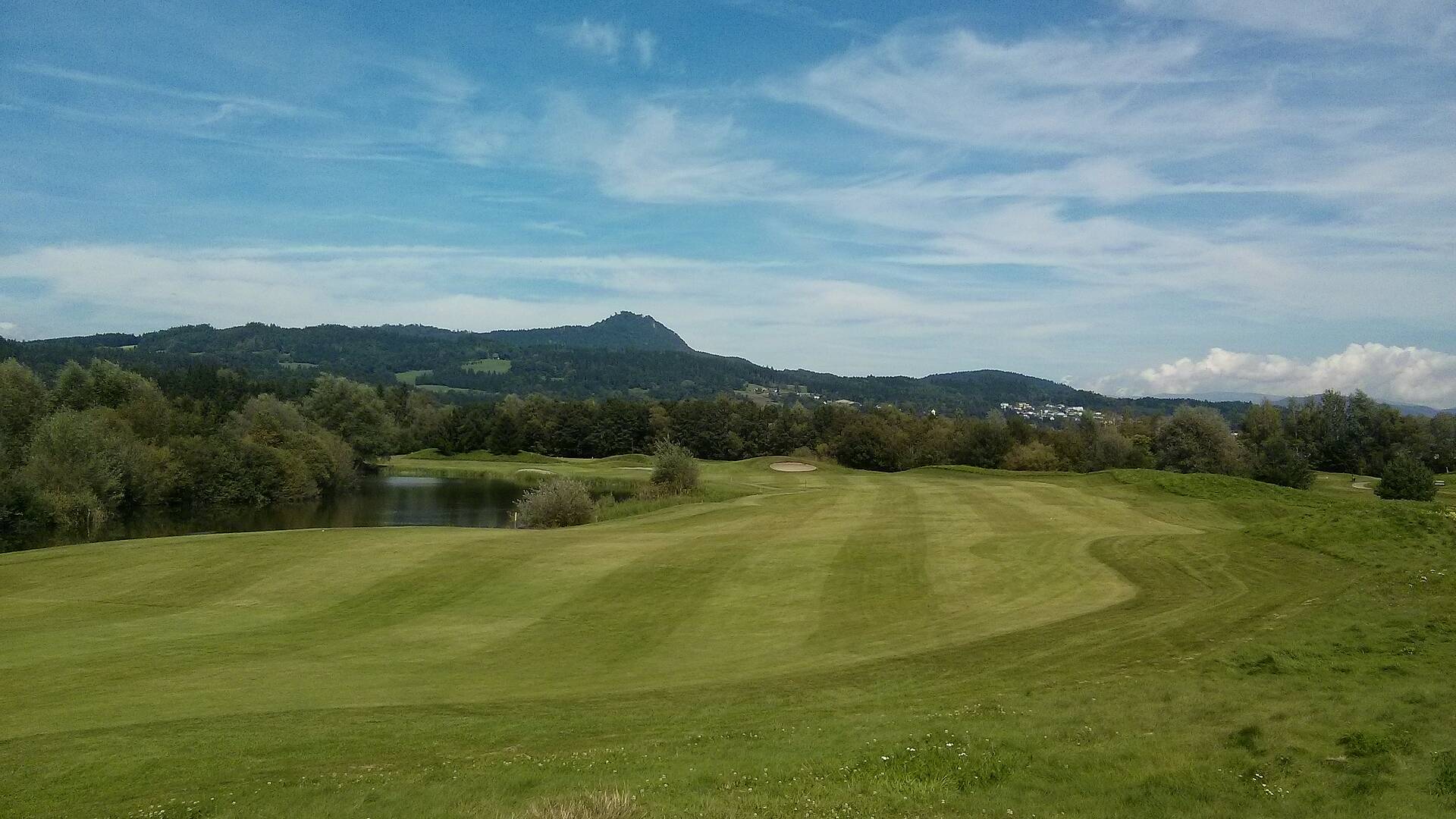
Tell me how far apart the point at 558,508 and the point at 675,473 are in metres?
16.8

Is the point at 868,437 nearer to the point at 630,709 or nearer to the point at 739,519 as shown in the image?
the point at 739,519

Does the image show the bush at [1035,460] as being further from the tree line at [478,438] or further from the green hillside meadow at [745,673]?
the green hillside meadow at [745,673]

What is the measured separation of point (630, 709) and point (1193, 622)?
1150 cm

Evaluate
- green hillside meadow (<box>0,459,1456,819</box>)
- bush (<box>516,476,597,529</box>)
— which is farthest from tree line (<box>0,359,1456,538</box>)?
green hillside meadow (<box>0,459,1456,819</box>)

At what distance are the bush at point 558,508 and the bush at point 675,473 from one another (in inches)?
540

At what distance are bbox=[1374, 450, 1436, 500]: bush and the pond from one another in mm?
53989

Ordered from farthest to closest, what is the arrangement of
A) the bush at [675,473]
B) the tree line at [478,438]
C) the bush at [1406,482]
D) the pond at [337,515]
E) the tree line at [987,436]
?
the tree line at [987,436], the bush at [675,473], the tree line at [478,438], the pond at [337,515], the bush at [1406,482]

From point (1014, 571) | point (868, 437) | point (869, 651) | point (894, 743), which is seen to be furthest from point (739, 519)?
point (868, 437)

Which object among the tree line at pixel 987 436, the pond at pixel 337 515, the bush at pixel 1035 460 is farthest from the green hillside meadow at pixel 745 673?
the bush at pixel 1035 460

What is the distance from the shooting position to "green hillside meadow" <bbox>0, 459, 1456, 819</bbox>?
29.0ft

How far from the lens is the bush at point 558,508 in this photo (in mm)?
47312

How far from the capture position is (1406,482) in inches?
1895

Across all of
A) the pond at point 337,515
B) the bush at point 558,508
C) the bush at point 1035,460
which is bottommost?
the pond at point 337,515

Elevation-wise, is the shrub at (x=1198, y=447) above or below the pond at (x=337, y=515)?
above
